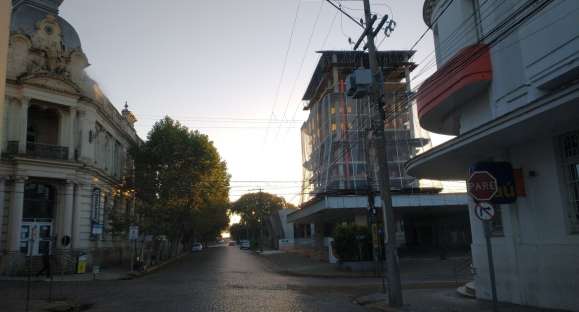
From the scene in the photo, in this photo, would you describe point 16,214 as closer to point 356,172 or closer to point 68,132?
point 68,132

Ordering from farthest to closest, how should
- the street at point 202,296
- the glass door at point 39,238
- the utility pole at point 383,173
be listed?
the glass door at point 39,238, the street at point 202,296, the utility pole at point 383,173

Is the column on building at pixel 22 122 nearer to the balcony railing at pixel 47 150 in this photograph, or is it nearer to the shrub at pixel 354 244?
the balcony railing at pixel 47 150

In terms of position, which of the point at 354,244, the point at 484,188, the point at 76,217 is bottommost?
the point at 354,244

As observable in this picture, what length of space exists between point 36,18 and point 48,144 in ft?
27.9

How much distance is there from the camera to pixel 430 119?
17.2 metres

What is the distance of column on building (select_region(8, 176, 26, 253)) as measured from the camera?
2769cm

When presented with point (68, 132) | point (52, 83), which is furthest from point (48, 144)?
point (52, 83)

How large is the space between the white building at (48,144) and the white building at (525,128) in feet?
77.2

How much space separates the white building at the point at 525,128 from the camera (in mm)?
10914

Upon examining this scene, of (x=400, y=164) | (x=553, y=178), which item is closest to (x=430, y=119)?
(x=553, y=178)

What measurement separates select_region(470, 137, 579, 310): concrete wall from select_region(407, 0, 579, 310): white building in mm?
24

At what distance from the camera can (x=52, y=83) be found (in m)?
30.3

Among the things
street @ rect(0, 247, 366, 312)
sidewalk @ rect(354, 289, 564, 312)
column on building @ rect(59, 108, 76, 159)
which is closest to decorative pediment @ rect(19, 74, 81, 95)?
column on building @ rect(59, 108, 76, 159)

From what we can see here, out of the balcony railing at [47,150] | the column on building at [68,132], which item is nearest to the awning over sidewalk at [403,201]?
the column on building at [68,132]
